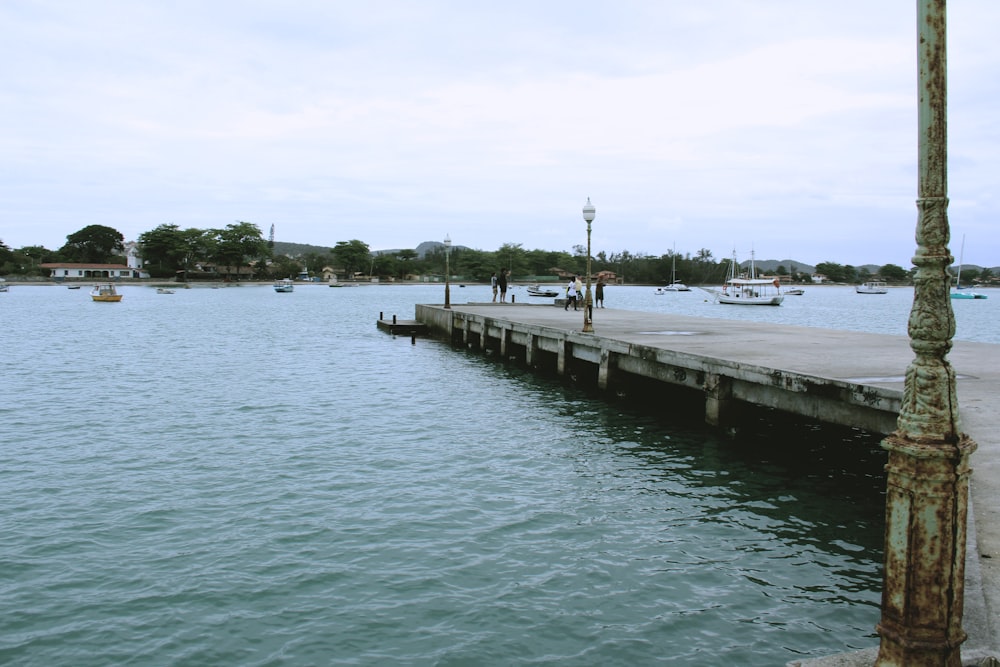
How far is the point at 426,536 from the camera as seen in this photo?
1017 cm

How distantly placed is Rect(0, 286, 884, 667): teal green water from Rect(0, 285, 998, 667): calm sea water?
0.04 metres

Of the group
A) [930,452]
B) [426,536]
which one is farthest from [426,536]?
[930,452]

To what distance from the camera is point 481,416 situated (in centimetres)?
1903

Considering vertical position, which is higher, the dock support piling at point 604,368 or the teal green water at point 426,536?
the dock support piling at point 604,368

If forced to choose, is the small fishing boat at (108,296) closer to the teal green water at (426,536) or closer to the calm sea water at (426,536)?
the calm sea water at (426,536)

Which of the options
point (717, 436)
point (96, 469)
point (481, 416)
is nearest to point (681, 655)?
point (717, 436)

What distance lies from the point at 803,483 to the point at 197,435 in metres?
12.1

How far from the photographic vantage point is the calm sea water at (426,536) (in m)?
7.43

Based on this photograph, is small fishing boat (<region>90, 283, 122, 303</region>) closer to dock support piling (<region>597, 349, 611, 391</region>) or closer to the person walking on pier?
the person walking on pier

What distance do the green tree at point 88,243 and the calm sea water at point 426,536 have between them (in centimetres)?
18738

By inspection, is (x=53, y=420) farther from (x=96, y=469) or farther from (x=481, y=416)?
(x=481, y=416)

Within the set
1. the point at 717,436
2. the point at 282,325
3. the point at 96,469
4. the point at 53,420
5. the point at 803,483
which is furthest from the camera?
the point at 282,325

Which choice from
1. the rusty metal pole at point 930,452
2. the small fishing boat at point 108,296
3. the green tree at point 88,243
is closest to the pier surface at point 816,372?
the rusty metal pole at point 930,452

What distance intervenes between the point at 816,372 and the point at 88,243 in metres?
204
